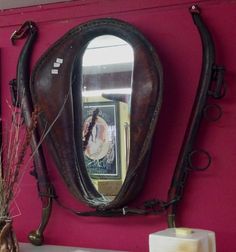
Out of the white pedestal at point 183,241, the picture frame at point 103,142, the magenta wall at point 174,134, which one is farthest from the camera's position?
the picture frame at point 103,142

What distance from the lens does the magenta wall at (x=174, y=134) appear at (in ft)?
4.94

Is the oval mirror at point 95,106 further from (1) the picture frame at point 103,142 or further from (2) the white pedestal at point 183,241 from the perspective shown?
(2) the white pedestal at point 183,241

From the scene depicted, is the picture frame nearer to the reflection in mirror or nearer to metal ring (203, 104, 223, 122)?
the reflection in mirror

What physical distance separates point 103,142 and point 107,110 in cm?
12

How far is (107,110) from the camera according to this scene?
1.64 m

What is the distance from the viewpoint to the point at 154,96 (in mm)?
1504

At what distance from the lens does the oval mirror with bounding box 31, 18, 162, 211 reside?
156 cm

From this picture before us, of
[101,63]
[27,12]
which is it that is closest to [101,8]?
[101,63]

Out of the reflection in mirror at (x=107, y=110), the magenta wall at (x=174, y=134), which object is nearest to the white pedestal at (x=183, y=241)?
the magenta wall at (x=174, y=134)

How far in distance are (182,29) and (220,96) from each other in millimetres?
282

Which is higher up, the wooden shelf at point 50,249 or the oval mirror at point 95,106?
the oval mirror at point 95,106

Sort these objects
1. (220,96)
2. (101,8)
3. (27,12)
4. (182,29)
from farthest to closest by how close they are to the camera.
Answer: (27,12) < (101,8) < (182,29) < (220,96)

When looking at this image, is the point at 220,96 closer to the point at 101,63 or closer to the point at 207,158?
the point at 207,158

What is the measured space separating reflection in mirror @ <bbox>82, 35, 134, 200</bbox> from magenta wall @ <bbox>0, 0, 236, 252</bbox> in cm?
11
